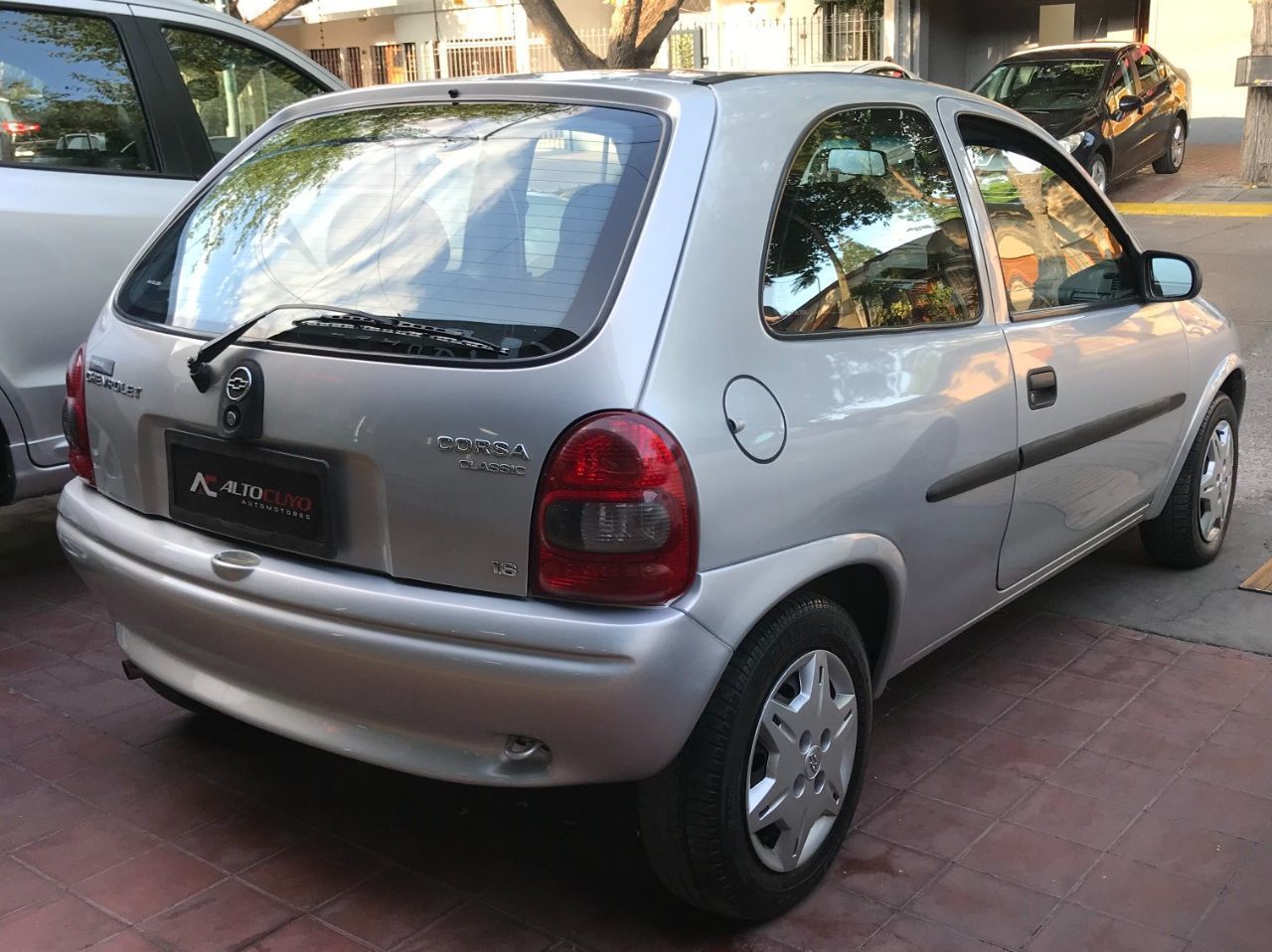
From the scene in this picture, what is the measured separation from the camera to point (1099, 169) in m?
15.4

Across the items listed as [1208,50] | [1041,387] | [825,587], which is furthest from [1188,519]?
[1208,50]

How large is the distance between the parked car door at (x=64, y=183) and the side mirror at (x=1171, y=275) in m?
3.53

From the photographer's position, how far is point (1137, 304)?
172 inches

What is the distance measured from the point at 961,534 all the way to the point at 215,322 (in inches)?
74.0

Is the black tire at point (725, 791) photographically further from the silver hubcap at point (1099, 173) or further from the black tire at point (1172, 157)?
the black tire at point (1172, 157)

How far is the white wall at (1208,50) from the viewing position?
20141 mm

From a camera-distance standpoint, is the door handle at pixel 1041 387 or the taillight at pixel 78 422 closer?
the taillight at pixel 78 422

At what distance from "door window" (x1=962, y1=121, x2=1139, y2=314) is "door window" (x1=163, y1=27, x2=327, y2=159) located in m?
3.16

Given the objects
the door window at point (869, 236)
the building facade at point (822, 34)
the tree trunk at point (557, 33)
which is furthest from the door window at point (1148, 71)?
the door window at point (869, 236)

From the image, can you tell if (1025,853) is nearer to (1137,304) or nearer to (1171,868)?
(1171,868)

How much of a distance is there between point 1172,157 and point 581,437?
57.2ft

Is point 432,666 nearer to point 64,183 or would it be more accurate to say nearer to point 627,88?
point 627,88

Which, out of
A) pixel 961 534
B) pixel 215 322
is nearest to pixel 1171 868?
pixel 961 534

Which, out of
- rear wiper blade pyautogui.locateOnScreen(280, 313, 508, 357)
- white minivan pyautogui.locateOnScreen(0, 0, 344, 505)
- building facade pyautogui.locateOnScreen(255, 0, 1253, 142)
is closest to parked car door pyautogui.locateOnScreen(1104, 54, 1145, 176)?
building facade pyautogui.locateOnScreen(255, 0, 1253, 142)
